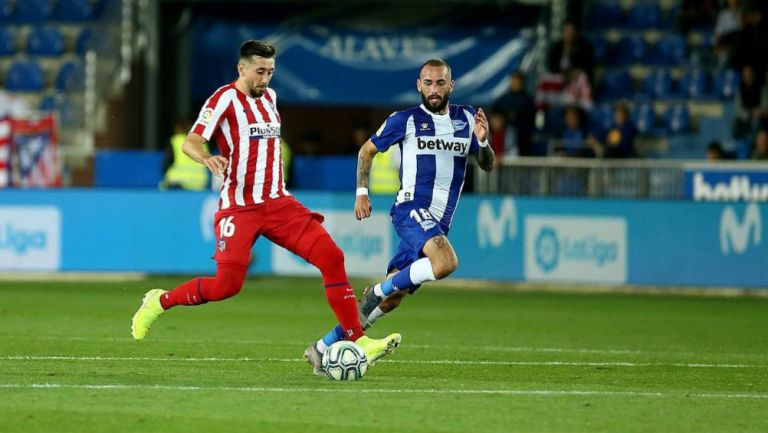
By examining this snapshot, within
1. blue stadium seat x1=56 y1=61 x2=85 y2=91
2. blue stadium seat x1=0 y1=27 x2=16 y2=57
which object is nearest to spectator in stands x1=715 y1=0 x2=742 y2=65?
blue stadium seat x1=56 y1=61 x2=85 y2=91

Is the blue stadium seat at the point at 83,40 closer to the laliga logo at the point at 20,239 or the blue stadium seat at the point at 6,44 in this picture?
the blue stadium seat at the point at 6,44

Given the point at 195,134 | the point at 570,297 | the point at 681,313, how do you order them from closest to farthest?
1. the point at 195,134
2. the point at 681,313
3. the point at 570,297

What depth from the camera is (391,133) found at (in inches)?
413

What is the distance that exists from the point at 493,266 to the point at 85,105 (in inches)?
311

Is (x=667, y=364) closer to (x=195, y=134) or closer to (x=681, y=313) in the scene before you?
(x=195, y=134)

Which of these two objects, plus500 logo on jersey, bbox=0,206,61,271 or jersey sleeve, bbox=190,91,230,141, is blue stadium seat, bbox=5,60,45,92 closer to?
plus500 logo on jersey, bbox=0,206,61,271

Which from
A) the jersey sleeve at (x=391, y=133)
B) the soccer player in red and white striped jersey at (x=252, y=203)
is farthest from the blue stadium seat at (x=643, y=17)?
the soccer player in red and white striped jersey at (x=252, y=203)

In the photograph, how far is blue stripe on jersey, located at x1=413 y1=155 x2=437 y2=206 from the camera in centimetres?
1056

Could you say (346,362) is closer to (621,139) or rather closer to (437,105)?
(437,105)

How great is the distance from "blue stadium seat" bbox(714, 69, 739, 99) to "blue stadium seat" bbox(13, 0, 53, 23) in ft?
35.0

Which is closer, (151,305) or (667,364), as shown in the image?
(151,305)

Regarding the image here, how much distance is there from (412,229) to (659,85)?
1414cm

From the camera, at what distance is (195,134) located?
9367mm

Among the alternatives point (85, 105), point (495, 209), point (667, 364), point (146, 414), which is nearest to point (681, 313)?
point (495, 209)
